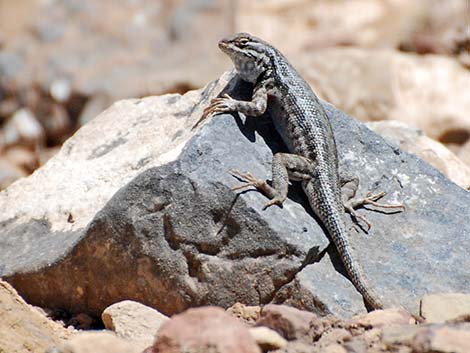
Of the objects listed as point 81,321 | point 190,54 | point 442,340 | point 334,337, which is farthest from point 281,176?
point 190,54

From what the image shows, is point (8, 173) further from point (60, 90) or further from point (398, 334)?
point (398, 334)

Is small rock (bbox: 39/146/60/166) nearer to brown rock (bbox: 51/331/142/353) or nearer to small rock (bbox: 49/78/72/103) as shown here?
small rock (bbox: 49/78/72/103)

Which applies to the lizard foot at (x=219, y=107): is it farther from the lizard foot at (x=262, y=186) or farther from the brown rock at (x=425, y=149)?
the brown rock at (x=425, y=149)

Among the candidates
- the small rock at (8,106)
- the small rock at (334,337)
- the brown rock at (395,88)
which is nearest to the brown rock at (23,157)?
Answer: the small rock at (8,106)

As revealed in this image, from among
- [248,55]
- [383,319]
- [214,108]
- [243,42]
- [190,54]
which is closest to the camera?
[383,319]

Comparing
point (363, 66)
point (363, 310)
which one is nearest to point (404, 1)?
point (363, 66)
